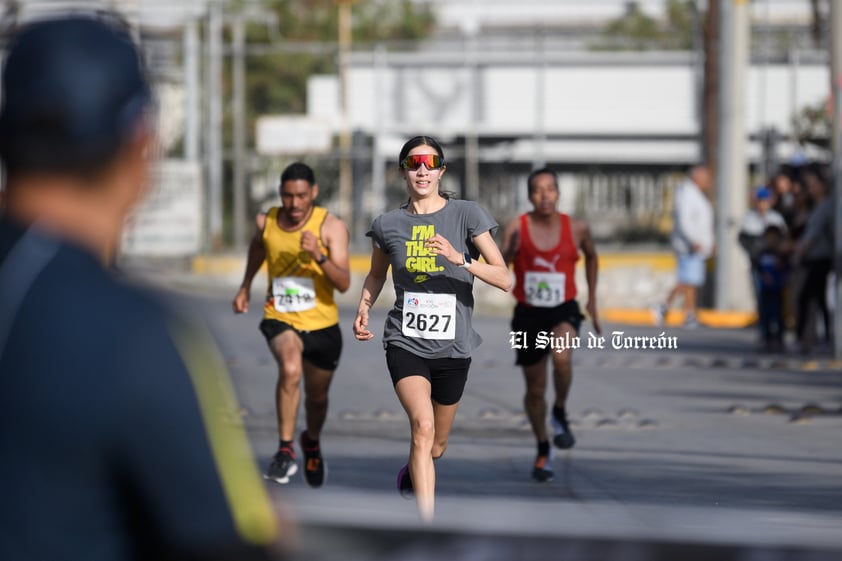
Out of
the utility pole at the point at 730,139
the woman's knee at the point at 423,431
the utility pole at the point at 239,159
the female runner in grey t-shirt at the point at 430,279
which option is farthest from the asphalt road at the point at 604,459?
the utility pole at the point at 239,159

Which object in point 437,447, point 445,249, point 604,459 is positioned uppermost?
point 445,249

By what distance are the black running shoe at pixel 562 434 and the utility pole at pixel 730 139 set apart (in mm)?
11420

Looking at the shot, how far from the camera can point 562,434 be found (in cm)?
1023

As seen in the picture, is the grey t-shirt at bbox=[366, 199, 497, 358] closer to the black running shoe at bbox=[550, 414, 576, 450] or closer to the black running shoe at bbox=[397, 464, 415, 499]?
the black running shoe at bbox=[397, 464, 415, 499]

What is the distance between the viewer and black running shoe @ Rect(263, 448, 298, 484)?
358 inches

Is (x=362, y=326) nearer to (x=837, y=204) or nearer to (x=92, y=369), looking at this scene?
(x=92, y=369)

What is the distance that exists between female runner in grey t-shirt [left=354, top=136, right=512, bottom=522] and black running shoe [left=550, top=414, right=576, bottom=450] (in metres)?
2.75

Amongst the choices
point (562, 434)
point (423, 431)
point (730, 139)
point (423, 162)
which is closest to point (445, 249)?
point (423, 162)

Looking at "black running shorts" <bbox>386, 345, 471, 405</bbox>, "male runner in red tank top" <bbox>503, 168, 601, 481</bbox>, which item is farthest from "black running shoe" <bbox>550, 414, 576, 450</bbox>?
"black running shorts" <bbox>386, 345, 471, 405</bbox>

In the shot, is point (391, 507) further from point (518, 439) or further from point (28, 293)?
point (518, 439)

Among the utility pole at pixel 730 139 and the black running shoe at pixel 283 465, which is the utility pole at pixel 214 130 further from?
the black running shoe at pixel 283 465

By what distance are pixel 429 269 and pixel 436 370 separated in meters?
0.47

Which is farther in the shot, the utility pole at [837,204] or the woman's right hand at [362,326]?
the utility pole at [837,204]

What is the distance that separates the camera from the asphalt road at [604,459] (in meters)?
2.36
